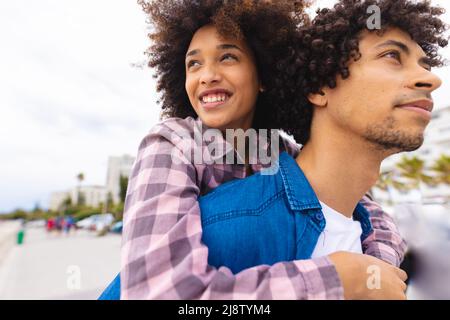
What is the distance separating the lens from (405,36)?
1.54 meters

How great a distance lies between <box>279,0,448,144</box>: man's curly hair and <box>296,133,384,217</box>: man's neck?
0.24 meters

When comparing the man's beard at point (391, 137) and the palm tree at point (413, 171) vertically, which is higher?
the palm tree at point (413, 171)

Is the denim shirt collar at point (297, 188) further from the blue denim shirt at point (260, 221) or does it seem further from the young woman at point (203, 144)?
the young woman at point (203, 144)

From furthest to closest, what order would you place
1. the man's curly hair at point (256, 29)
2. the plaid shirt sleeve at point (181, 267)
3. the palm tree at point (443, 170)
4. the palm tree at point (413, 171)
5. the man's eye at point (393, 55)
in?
the palm tree at point (413, 171) → the palm tree at point (443, 170) → the man's curly hair at point (256, 29) → the man's eye at point (393, 55) → the plaid shirt sleeve at point (181, 267)

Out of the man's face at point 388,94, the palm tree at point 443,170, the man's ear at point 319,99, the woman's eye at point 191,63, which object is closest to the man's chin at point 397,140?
the man's face at point 388,94

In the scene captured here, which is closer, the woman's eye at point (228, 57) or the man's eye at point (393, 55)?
the man's eye at point (393, 55)

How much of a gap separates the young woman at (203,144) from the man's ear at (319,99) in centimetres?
12

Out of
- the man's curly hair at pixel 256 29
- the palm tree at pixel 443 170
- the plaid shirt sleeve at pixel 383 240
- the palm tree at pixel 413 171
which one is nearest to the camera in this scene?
the plaid shirt sleeve at pixel 383 240

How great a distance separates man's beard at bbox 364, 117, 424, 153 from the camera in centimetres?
138

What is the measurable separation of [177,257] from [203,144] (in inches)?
21.4

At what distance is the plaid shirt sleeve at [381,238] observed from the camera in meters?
1.59

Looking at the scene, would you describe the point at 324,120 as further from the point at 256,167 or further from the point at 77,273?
the point at 77,273

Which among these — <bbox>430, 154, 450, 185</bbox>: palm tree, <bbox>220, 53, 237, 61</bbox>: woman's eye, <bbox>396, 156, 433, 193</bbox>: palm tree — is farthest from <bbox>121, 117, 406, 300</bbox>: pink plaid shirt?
<bbox>396, 156, 433, 193</bbox>: palm tree

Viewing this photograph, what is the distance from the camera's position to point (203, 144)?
4.91ft
